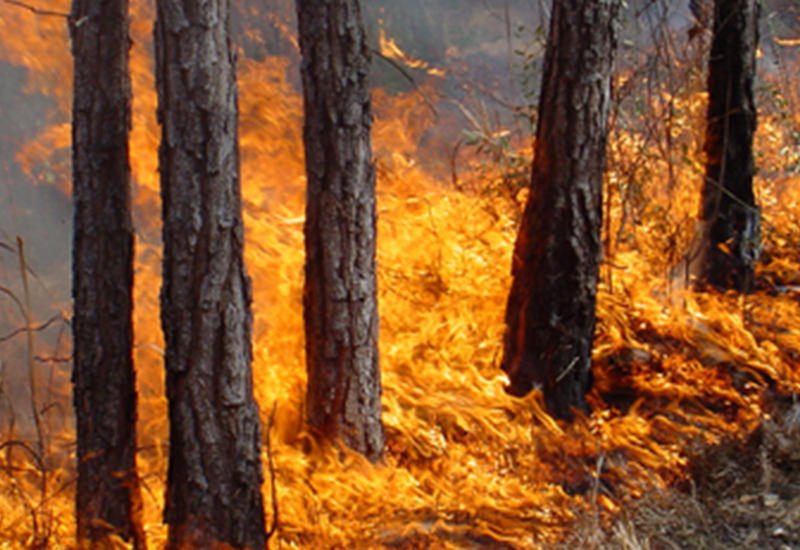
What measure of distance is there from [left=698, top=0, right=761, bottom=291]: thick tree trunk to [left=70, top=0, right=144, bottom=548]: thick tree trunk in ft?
15.0

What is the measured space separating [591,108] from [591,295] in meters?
1.21

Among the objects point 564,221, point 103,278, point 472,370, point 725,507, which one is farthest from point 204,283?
point 472,370

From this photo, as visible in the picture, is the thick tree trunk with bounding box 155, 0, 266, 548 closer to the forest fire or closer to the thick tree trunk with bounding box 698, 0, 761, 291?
the forest fire

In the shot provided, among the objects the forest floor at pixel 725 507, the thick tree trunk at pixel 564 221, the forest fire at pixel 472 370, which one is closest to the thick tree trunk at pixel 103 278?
the forest fire at pixel 472 370

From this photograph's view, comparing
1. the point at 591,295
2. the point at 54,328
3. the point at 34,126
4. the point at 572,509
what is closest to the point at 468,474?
the point at 572,509

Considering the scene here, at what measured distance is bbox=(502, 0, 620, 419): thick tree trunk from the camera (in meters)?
4.92

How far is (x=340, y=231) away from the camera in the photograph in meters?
4.57

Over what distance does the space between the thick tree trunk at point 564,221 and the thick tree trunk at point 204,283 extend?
7.73ft

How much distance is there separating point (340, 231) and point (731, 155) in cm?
378

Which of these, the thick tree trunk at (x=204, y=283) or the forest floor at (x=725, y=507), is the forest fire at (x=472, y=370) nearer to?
the forest floor at (x=725, y=507)

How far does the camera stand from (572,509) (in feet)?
14.3

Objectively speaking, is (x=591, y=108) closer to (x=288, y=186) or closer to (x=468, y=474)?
(x=468, y=474)

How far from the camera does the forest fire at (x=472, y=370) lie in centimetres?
429

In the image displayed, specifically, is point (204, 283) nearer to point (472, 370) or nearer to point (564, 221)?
point (564, 221)
